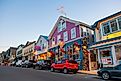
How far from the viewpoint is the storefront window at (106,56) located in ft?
73.4

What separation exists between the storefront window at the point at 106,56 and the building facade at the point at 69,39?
11.9ft

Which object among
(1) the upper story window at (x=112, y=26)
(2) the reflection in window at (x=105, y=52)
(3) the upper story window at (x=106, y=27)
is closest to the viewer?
(1) the upper story window at (x=112, y=26)

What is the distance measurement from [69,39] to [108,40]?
32.5ft

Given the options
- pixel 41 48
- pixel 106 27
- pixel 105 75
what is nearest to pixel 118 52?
pixel 106 27

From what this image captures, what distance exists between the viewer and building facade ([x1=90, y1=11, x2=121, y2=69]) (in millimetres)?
21453

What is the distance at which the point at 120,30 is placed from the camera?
21.5 m

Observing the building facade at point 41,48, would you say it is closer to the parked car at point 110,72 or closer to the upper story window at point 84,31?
the upper story window at point 84,31

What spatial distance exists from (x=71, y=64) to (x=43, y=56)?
1948 cm

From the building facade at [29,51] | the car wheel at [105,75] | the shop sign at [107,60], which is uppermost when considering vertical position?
the building facade at [29,51]

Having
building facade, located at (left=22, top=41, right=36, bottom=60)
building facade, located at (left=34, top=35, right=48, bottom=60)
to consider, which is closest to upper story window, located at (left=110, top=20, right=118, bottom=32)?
building facade, located at (left=34, top=35, right=48, bottom=60)

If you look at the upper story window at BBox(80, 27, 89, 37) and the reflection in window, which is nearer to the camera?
the reflection in window

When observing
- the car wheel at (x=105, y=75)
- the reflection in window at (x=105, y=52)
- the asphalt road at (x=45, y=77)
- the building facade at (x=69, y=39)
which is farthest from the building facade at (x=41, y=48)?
the car wheel at (x=105, y=75)

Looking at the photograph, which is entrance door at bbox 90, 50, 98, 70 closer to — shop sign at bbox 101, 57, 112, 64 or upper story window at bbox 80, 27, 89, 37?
shop sign at bbox 101, 57, 112, 64

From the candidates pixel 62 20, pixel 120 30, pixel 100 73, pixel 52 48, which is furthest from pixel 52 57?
pixel 100 73
